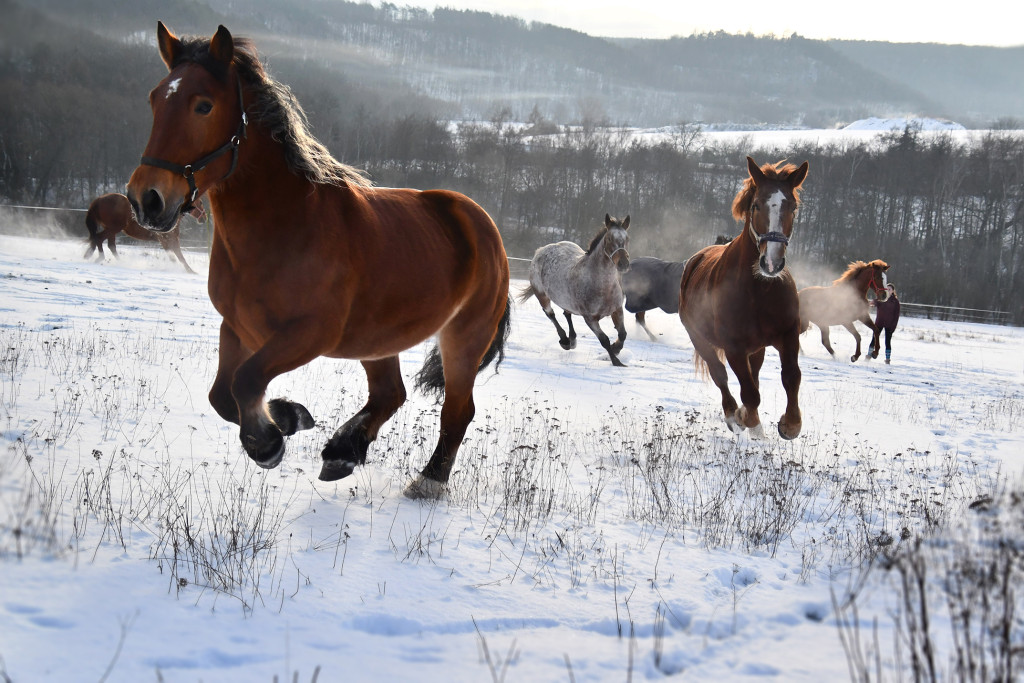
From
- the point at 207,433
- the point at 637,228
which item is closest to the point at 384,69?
the point at 637,228

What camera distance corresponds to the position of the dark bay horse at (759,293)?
6.40 metres

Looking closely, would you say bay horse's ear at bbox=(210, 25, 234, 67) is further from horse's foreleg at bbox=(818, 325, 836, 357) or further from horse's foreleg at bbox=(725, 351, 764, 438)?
horse's foreleg at bbox=(818, 325, 836, 357)

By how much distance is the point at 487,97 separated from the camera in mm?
165250

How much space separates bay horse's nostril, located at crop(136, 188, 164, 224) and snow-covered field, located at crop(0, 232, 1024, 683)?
1.36 m

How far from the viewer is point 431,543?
3510mm

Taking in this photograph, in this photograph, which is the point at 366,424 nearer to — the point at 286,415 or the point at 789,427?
the point at 286,415

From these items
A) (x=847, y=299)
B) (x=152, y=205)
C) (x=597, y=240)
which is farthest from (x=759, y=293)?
(x=847, y=299)

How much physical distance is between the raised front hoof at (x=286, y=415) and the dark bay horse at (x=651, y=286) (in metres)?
13.9

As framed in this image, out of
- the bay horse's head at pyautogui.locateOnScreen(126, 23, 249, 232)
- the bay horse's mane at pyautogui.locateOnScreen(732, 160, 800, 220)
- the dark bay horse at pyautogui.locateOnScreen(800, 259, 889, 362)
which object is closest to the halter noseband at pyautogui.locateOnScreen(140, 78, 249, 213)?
the bay horse's head at pyautogui.locateOnScreen(126, 23, 249, 232)

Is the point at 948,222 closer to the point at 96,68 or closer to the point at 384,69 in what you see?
the point at 96,68

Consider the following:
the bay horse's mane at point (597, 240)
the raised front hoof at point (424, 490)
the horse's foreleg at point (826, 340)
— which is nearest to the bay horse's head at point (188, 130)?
the raised front hoof at point (424, 490)

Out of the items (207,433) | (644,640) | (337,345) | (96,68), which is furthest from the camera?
(96,68)

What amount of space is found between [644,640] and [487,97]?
173 metres

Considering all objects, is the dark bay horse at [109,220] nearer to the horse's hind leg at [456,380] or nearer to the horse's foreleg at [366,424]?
the horse's foreleg at [366,424]
